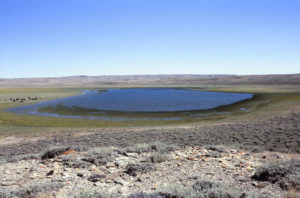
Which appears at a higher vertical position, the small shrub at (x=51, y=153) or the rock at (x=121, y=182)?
the rock at (x=121, y=182)

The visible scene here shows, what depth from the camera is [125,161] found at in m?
7.08

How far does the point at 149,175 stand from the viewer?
19.2ft

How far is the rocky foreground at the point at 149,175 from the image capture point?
4.71 meters

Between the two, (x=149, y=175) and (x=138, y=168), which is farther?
(x=138, y=168)

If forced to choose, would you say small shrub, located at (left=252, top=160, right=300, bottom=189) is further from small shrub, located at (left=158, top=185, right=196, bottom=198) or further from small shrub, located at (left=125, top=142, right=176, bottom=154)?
small shrub, located at (left=125, top=142, right=176, bottom=154)

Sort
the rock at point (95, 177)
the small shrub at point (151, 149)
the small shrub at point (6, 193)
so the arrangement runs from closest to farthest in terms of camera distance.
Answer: the small shrub at point (6, 193) < the rock at point (95, 177) < the small shrub at point (151, 149)

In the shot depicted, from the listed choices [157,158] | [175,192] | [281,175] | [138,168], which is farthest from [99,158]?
[281,175]

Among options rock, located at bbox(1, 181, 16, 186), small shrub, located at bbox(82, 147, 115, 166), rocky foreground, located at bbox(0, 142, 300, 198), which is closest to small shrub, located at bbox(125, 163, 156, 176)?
rocky foreground, located at bbox(0, 142, 300, 198)

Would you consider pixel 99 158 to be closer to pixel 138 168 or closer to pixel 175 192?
pixel 138 168

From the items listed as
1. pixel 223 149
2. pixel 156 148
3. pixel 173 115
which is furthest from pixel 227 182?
pixel 173 115

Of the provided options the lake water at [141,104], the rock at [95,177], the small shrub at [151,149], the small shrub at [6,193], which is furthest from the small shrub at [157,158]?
the lake water at [141,104]

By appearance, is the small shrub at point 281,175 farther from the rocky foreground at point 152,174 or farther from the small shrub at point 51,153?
the small shrub at point 51,153

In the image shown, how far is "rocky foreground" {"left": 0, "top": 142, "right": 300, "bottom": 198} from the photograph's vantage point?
4711 millimetres

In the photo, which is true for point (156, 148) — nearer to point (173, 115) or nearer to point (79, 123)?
point (79, 123)
